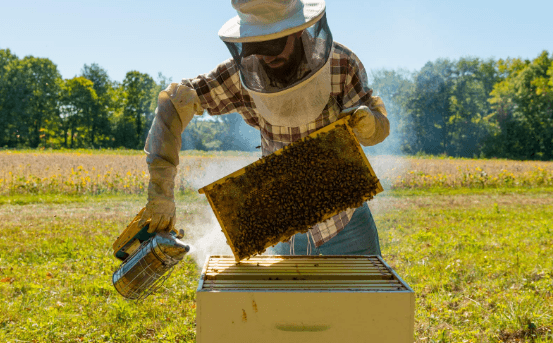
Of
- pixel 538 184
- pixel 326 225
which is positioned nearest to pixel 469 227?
pixel 326 225

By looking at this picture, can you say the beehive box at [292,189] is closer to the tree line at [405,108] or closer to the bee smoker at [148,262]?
the bee smoker at [148,262]

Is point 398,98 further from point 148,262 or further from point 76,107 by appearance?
point 148,262

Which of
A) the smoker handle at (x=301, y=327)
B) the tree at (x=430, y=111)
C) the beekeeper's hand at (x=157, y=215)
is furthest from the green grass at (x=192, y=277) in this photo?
the tree at (x=430, y=111)

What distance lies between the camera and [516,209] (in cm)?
912

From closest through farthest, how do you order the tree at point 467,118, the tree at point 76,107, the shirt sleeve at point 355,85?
the shirt sleeve at point 355,85, the tree at point 467,118, the tree at point 76,107

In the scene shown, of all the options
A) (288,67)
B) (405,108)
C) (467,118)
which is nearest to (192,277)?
(288,67)

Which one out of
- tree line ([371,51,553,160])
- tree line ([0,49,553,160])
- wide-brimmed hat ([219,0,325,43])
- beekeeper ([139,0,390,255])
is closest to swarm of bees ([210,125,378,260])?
beekeeper ([139,0,390,255])

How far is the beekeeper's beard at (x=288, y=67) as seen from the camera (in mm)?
2322

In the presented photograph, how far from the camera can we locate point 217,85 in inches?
108

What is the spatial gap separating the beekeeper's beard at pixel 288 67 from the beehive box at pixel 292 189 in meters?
0.47

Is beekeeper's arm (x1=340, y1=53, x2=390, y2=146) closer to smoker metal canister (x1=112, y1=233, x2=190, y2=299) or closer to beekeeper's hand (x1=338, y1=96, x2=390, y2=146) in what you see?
A: beekeeper's hand (x1=338, y1=96, x2=390, y2=146)

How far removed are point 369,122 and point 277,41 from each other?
66 centimetres

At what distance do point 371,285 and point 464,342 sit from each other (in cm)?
194

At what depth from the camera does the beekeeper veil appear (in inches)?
85.9
